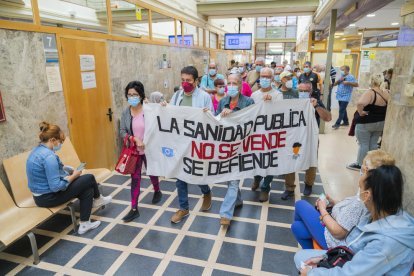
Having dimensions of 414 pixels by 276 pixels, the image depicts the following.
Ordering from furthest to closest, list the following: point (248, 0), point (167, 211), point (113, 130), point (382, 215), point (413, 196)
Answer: point (248, 0), point (113, 130), point (167, 211), point (413, 196), point (382, 215)

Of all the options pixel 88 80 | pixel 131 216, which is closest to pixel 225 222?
pixel 131 216

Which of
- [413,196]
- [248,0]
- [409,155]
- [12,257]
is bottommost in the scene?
[12,257]

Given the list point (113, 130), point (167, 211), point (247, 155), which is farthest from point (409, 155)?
point (113, 130)

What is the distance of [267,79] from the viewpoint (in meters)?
3.51

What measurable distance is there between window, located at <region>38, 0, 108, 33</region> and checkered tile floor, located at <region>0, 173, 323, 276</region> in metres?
6.50

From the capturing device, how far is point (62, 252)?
2.77 meters

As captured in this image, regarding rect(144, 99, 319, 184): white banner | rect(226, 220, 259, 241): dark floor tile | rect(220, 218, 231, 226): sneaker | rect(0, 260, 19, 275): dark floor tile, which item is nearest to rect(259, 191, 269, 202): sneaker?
rect(144, 99, 319, 184): white banner

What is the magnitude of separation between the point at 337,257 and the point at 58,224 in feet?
9.75

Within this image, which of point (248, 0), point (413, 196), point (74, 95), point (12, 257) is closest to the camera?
point (413, 196)

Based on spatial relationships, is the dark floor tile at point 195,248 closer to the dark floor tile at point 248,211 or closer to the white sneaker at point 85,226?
the dark floor tile at point 248,211

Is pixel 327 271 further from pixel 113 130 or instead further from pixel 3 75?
pixel 113 130

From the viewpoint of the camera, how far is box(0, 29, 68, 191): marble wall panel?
2.91 meters

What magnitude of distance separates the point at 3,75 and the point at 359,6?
5.48 meters

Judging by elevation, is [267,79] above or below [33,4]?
below
